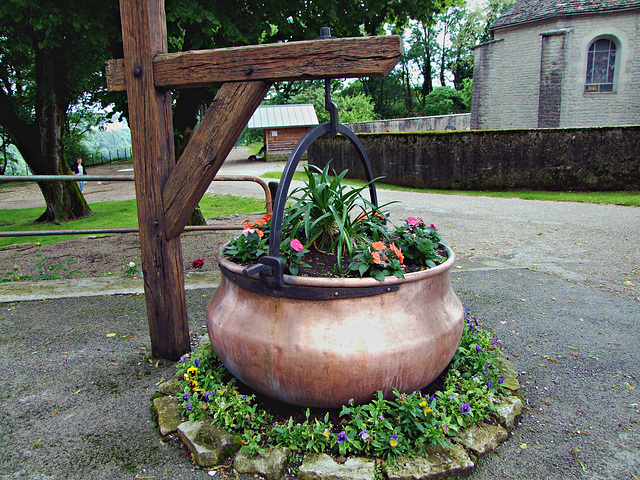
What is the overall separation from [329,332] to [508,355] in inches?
68.4

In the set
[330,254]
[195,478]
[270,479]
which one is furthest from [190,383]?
[330,254]

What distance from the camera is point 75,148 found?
3247cm

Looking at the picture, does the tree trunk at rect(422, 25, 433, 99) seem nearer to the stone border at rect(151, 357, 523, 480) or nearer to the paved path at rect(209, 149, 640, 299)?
the paved path at rect(209, 149, 640, 299)

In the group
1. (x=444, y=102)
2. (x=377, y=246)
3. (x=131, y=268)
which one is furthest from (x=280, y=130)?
(x=377, y=246)

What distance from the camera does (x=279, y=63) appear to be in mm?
2562


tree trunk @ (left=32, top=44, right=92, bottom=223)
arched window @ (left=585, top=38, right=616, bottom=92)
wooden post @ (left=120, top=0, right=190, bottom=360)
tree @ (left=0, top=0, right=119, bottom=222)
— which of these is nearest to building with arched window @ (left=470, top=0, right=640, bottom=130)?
arched window @ (left=585, top=38, right=616, bottom=92)

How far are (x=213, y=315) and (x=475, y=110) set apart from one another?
24797mm

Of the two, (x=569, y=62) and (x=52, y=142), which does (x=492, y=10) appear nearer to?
(x=569, y=62)

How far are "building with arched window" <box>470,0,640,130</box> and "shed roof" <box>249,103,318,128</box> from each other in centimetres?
1192

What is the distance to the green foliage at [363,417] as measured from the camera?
2.29 meters

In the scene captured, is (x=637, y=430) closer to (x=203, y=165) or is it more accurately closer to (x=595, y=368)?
(x=595, y=368)

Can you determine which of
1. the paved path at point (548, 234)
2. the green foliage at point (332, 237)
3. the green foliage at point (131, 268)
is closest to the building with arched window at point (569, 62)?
the paved path at point (548, 234)

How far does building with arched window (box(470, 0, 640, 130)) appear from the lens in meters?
21.0

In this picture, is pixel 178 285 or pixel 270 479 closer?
pixel 270 479
